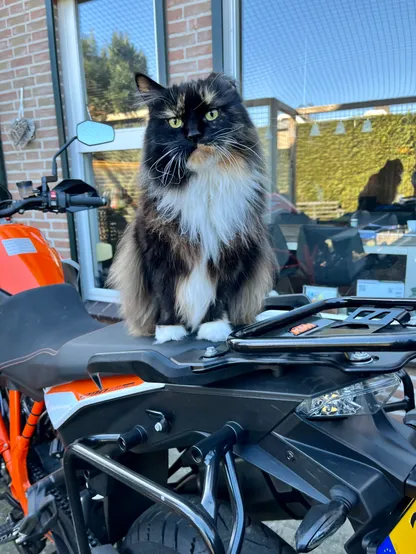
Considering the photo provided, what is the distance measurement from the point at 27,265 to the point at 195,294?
709mm

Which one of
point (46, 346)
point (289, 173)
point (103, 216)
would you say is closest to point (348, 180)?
point (289, 173)

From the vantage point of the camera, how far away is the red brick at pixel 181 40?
8.43 feet

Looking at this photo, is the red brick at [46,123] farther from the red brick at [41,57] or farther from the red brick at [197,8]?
the red brick at [197,8]

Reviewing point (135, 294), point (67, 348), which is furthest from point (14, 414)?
point (135, 294)

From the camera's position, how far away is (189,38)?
2580 millimetres

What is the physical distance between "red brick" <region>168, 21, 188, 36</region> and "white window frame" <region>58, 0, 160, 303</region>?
647 mm

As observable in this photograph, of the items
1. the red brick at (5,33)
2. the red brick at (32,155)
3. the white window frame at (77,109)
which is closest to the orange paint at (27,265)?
the white window frame at (77,109)

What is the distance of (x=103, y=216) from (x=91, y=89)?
39.1 inches

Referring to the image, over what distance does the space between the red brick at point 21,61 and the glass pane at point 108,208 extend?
812mm

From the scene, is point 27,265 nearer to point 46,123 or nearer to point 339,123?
point 46,123

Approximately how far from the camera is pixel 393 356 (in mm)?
820

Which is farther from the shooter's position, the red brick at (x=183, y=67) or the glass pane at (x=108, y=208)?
the glass pane at (x=108, y=208)

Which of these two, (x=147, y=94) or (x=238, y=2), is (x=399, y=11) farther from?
(x=147, y=94)

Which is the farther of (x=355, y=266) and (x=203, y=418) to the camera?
(x=355, y=266)
